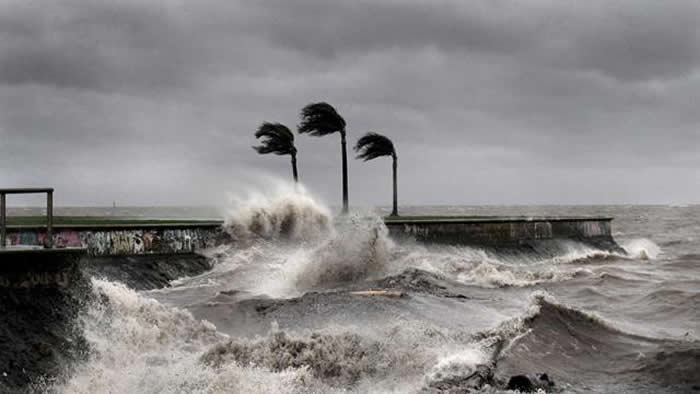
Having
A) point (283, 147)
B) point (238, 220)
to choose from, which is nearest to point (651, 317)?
point (238, 220)

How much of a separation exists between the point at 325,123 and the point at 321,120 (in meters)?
0.20

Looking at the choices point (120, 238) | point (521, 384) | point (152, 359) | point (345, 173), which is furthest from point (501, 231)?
point (152, 359)

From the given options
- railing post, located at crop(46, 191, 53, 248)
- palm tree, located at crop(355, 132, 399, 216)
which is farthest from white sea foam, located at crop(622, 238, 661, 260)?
railing post, located at crop(46, 191, 53, 248)

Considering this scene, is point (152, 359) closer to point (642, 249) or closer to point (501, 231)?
point (501, 231)

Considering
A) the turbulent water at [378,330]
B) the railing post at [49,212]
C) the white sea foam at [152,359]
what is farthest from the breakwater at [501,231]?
the railing post at [49,212]

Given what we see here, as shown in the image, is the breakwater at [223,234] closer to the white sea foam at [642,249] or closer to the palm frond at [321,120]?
the white sea foam at [642,249]

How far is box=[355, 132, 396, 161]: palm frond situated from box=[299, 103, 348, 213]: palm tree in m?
2.64

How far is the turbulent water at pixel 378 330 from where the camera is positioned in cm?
809

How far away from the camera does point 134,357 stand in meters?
8.76

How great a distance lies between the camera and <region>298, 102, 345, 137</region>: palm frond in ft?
106

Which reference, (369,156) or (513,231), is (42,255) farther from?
(369,156)

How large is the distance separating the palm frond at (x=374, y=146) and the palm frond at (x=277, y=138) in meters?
3.35

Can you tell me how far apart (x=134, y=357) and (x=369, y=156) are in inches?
1070

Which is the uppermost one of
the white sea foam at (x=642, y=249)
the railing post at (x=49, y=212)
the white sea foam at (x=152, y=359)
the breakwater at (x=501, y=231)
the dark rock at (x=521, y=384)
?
the railing post at (x=49, y=212)
